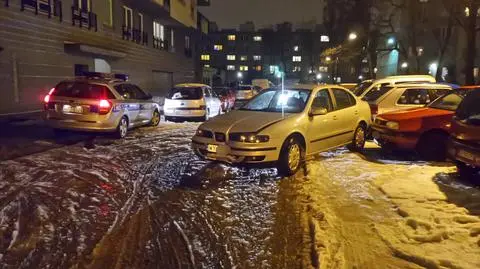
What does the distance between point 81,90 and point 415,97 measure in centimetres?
884

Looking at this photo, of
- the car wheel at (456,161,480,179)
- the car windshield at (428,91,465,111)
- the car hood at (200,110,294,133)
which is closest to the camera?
the car wheel at (456,161,480,179)

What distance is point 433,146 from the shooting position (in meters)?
9.28

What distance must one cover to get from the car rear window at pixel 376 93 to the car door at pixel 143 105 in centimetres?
683

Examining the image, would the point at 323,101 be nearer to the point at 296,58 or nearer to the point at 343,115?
the point at 343,115

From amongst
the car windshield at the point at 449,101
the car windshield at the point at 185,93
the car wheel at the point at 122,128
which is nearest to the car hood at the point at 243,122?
the car windshield at the point at 449,101

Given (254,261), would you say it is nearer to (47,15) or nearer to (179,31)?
(47,15)

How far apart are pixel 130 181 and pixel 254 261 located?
146 inches

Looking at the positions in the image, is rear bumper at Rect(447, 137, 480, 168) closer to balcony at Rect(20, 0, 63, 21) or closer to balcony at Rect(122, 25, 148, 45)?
balcony at Rect(20, 0, 63, 21)

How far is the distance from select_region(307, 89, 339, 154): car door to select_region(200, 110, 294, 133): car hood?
0.63 m

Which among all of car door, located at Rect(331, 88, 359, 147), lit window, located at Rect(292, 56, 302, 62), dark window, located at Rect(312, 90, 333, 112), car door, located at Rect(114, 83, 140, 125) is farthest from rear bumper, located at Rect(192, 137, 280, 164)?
lit window, located at Rect(292, 56, 302, 62)

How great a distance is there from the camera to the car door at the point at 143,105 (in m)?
Result: 13.7

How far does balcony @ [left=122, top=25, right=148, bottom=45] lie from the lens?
27325 millimetres

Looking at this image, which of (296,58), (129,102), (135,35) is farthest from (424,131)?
(296,58)

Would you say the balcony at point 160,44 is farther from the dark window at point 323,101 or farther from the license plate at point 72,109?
the dark window at point 323,101
